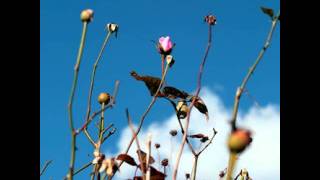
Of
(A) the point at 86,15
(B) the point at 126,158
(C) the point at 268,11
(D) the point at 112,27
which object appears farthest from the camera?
(D) the point at 112,27

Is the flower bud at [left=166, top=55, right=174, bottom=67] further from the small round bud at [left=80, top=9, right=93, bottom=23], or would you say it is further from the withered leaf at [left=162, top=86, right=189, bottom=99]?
the small round bud at [left=80, top=9, right=93, bottom=23]

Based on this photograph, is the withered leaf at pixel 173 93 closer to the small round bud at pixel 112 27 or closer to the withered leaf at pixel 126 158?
the withered leaf at pixel 126 158

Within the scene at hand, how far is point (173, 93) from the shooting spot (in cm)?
125

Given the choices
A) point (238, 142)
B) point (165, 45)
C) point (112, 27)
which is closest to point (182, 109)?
point (165, 45)

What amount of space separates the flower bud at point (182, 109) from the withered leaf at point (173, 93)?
0.02 meters

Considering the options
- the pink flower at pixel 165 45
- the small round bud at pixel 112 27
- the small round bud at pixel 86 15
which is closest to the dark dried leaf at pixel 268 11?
the small round bud at pixel 86 15

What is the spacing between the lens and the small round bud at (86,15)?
0.82m

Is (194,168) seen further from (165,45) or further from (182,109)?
(165,45)

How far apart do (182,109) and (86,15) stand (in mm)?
488

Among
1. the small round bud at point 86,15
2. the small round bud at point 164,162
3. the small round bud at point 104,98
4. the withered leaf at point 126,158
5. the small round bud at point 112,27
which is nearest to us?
the small round bud at point 86,15
